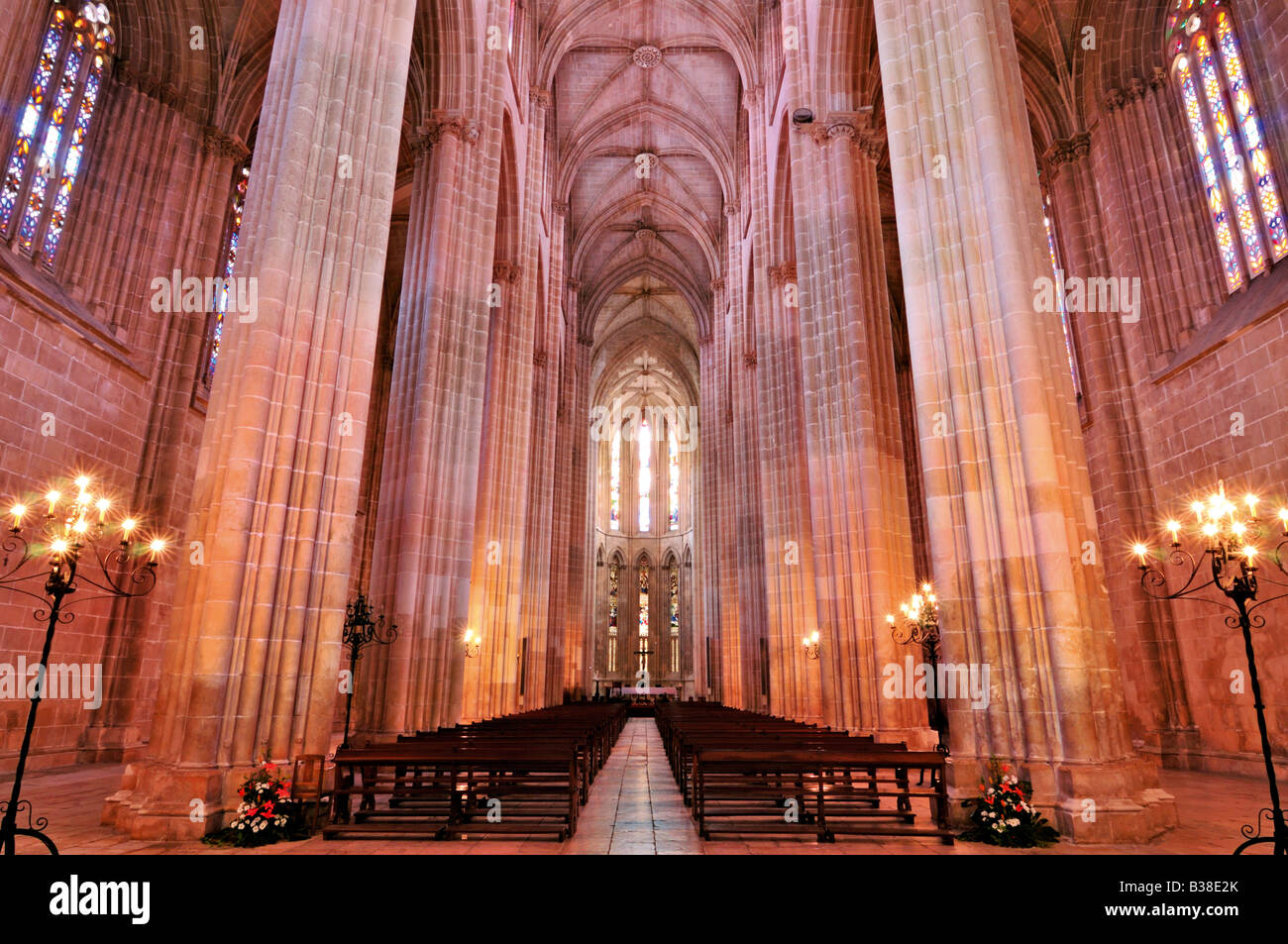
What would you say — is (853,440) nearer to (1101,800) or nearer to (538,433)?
(1101,800)

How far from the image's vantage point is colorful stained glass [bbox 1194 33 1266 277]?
12.7 meters

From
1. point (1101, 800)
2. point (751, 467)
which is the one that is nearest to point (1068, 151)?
point (751, 467)

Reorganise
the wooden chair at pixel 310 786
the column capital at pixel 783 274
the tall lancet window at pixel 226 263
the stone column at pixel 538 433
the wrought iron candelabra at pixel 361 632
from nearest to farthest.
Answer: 1. the wooden chair at pixel 310 786
2. the wrought iron candelabra at pixel 361 632
3. the tall lancet window at pixel 226 263
4. the column capital at pixel 783 274
5. the stone column at pixel 538 433

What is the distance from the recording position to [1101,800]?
6.53 meters

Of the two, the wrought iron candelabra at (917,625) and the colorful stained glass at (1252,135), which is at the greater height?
the colorful stained glass at (1252,135)

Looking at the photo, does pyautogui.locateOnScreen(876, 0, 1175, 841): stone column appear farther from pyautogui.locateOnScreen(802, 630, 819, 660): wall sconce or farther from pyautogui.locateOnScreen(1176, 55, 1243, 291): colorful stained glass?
pyautogui.locateOnScreen(802, 630, 819, 660): wall sconce

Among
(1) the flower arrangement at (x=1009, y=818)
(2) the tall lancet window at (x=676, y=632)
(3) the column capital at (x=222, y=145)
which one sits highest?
(3) the column capital at (x=222, y=145)

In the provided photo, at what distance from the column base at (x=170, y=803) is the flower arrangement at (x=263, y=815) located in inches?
6.4

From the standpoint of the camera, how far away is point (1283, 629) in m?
11.1

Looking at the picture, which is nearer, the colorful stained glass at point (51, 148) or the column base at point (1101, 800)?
the column base at point (1101, 800)

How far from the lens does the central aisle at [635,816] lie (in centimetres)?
635

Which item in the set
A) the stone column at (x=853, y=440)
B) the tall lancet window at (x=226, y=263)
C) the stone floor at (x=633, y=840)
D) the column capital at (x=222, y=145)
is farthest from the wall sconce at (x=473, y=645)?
the column capital at (x=222, y=145)

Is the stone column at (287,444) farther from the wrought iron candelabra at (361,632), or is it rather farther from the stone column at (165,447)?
the stone column at (165,447)

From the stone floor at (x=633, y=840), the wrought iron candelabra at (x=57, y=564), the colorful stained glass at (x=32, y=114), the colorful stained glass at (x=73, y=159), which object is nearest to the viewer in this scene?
the wrought iron candelabra at (x=57, y=564)
